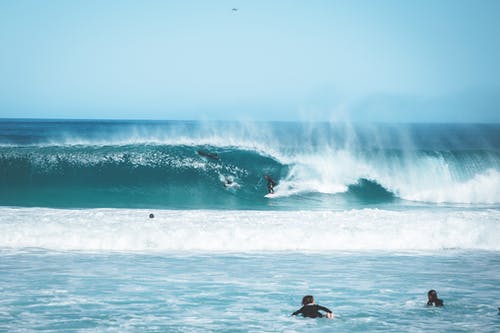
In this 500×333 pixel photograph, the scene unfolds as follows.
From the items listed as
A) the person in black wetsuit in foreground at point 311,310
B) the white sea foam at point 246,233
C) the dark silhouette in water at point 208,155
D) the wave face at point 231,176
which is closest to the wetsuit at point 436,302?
the person in black wetsuit in foreground at point 311,310

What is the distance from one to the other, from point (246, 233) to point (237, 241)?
43 cm

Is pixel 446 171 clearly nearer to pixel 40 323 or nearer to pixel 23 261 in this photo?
pixel 23 261

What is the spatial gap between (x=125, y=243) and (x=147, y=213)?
3378mm

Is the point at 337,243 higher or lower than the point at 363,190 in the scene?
lower

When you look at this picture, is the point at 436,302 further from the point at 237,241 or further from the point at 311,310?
the point at 237,241

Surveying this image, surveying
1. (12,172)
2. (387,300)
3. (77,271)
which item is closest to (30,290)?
(77,271)

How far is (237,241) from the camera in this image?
41.6 feet

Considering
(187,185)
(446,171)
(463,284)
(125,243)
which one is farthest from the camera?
(446,171)

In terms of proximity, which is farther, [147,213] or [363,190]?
[363,190]

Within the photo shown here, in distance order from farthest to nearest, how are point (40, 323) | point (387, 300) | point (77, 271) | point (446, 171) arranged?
point (446, 171) < point (77, 271) < point (387, 300) < point (40, 323)

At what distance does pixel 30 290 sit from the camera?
884 cm

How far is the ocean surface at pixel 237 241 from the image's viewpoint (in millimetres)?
7906

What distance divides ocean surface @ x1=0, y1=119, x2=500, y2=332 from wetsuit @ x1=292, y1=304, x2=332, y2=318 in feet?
0.39

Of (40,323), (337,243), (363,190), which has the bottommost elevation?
(40,323)
